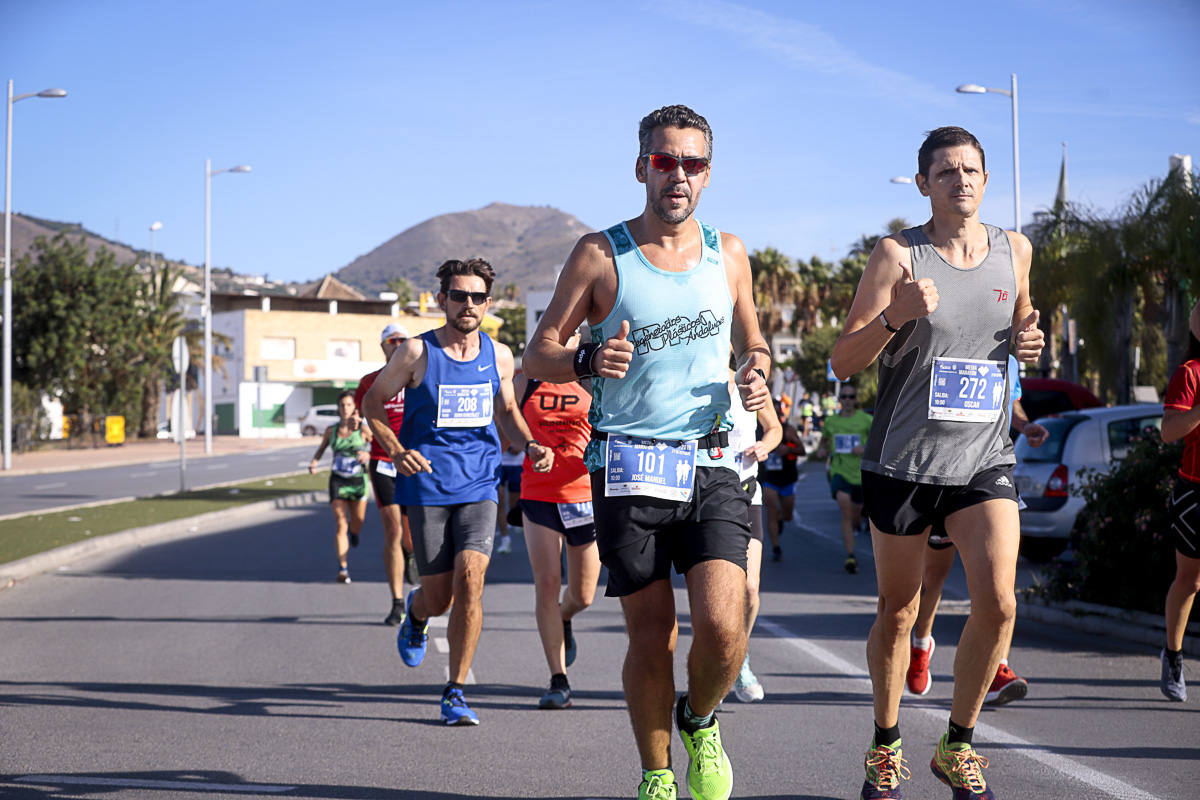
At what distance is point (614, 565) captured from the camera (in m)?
4.15

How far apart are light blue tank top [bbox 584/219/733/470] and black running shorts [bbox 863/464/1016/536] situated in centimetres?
76

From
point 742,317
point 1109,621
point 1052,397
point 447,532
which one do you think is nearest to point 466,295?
point 447,532

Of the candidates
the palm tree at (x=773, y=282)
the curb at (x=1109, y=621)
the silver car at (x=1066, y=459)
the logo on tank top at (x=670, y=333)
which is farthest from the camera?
the palm tree at (x=773, y=282)

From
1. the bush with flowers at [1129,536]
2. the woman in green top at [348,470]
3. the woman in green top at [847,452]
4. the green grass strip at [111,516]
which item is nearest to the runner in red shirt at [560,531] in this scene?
the bush with flowers at [1129,536]

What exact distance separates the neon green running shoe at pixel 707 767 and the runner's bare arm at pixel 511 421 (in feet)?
8.50

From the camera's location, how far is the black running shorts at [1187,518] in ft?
20.6

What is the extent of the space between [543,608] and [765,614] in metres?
3.65

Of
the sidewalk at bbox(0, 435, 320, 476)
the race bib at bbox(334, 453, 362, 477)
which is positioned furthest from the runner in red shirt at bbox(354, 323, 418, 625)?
the sidewalk at bbox(0, 435, 320, 476)

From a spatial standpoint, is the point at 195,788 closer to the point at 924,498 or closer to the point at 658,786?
the point at 658,786

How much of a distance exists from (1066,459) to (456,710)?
819 cm

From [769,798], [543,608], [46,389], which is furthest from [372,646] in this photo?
[46,389]

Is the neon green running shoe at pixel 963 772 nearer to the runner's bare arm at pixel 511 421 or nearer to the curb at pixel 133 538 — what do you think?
the runner's bare arm at pixel 511 421

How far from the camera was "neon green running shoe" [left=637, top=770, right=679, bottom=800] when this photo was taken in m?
4.04

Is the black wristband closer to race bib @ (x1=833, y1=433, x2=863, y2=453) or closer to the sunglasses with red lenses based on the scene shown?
the sunglasses with red lenses
